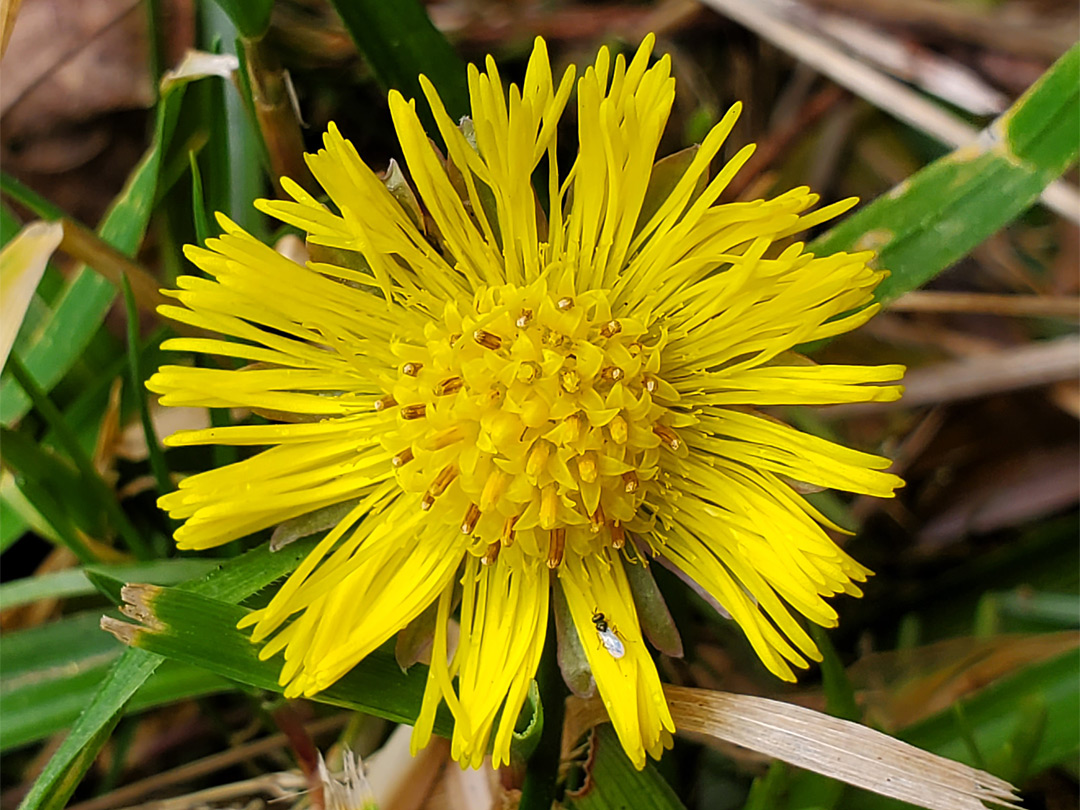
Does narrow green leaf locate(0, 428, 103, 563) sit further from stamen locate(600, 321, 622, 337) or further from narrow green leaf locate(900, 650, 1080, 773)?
narrow green leaf locate(900, 650, 1080, 773)

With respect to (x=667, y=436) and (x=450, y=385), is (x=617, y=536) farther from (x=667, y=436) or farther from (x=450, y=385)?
(x=450, y=385)

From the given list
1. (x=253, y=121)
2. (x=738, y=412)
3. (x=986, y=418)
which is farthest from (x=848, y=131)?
(x=253, y=121)

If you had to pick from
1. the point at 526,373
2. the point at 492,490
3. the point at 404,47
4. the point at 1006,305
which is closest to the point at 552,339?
the point at 526,373

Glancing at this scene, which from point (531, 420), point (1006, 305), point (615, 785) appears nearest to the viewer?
point (531, 420)

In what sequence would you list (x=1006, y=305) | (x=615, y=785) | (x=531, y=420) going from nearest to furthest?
(x=531, y=420) → (x=615, y=785) → (x=1006, y=305)

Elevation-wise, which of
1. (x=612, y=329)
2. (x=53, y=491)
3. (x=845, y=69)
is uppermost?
(x=845, y=69)

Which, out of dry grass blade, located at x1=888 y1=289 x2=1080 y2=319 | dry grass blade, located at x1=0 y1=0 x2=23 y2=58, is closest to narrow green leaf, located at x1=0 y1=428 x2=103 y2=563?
dry grass blade, located at x1=0 y1=0 x2=23 y2=58
